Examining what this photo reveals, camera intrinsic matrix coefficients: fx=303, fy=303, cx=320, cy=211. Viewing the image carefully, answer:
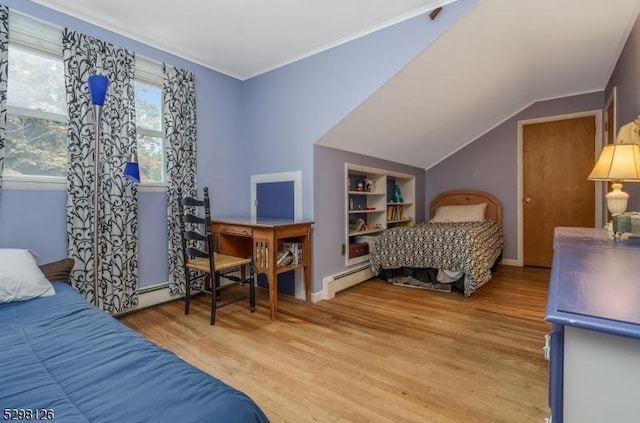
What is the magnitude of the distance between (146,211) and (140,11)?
5.11ft

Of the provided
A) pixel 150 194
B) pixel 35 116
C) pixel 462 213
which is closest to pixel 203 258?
pixel 150 194

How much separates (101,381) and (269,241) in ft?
5.43

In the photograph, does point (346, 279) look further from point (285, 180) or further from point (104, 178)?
point (104, 178)

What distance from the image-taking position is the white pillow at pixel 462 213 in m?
4.26

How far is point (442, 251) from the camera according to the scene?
3.02 m

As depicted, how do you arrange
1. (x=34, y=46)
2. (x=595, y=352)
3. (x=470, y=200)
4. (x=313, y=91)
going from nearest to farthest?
(x=595, y=352) → (x=34, y=46) → (x=313, y=91) → (x=470, y=200)

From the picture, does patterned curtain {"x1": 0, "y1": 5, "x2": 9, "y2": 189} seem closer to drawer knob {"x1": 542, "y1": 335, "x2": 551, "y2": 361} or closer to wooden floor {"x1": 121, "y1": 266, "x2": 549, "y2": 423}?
wooden floor {"x1": 121, "y1": 266, "x2": 549, "y2": 423}

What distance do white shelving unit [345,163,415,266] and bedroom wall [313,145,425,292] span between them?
0.32ft

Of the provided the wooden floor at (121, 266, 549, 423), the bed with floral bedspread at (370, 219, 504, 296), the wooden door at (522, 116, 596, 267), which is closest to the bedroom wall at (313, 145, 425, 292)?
the wooden floor at (121, 266, 549, 423)

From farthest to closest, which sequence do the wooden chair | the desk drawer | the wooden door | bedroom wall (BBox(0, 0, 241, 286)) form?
the wooden door → the desk drawer → the wooden chair → bedroom wall (BBox(0, 0, 241, 286))

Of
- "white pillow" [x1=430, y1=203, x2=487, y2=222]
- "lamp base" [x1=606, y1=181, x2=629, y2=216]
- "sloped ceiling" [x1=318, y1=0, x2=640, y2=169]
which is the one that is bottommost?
"white pillow" [x1=430, y1=203, x2=487, y2=222]

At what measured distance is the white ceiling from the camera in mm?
2166

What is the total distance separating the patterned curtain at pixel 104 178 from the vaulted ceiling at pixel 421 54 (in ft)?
1.05

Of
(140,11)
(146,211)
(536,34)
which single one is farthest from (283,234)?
(536,34)
